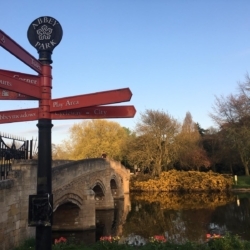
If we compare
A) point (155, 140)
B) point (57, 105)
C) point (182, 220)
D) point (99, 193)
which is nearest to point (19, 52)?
point (57, 105)

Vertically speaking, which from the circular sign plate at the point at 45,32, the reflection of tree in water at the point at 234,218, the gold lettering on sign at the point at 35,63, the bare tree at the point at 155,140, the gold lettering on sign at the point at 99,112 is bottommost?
the reflection of tree in water at the point at 234,218

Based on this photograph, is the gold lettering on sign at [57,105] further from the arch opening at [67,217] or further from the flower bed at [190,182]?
the flower bed at [190,182]

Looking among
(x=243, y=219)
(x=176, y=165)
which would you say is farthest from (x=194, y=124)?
(x=243, y=219)

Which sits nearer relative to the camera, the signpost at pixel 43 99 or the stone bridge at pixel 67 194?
the signpost at pixel 43 99

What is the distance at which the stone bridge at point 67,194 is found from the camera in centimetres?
808

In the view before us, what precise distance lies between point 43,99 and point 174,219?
53.8 ft

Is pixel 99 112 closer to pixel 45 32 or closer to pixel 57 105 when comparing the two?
pixel 57 105

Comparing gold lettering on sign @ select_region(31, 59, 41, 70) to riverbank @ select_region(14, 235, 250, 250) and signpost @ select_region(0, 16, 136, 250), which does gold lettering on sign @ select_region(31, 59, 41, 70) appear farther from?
riverbank @ select_region(14, 235, 250, 250)

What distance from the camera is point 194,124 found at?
49.0 metres

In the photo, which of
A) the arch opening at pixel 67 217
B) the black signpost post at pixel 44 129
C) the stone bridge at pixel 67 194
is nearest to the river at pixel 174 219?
the stone bridge at pixel 67 194

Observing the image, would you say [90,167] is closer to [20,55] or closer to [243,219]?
[243,219]

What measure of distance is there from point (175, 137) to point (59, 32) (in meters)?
32.6

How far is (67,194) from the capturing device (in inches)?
578

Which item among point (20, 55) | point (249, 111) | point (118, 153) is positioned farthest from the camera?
point (118, 153)
